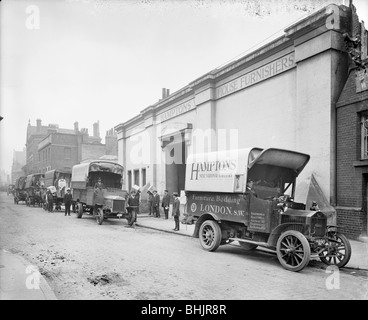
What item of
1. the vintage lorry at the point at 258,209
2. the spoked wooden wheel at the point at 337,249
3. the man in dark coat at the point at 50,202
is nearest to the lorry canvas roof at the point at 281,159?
the vintage lorry at the point at 258,209

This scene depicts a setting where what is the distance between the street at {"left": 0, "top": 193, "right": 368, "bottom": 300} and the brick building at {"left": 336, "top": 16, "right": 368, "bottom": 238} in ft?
11.1

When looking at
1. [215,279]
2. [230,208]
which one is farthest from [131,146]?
[215,279]

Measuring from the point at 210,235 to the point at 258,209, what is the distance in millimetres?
1777

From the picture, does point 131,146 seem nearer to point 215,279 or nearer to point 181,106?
point 181,106

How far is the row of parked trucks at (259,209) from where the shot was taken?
7465mm

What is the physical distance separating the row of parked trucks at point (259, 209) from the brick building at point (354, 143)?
2.29 metres

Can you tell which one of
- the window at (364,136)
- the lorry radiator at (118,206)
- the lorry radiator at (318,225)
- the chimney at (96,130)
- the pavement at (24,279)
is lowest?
the pavement at (24,279)

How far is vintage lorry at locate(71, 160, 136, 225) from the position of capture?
15.6 meters

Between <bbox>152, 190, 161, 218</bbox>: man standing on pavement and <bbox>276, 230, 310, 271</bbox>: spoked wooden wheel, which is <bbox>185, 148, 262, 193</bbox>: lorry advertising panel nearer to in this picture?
<bbox>276, 230, 310, 271</bbox>: spoked wooden wheel

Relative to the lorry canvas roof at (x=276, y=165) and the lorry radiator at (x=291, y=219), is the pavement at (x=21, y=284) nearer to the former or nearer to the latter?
the lorry radiator at (x=291, y=219)

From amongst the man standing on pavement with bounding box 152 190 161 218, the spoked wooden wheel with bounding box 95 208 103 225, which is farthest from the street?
the man standing on pavement with bounding box 152 190 161 218

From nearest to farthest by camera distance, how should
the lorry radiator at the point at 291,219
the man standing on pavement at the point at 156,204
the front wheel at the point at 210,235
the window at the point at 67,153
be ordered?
1. the lorry radiator at the point at 291,219
2. the front wheel at the point at 210,235
3. the man standing on pavement at the point at 156,204
4. the window at the point at 67,153

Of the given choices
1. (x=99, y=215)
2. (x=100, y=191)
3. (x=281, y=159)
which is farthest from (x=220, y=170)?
(x=100, y=191)

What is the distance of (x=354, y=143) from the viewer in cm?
1083
